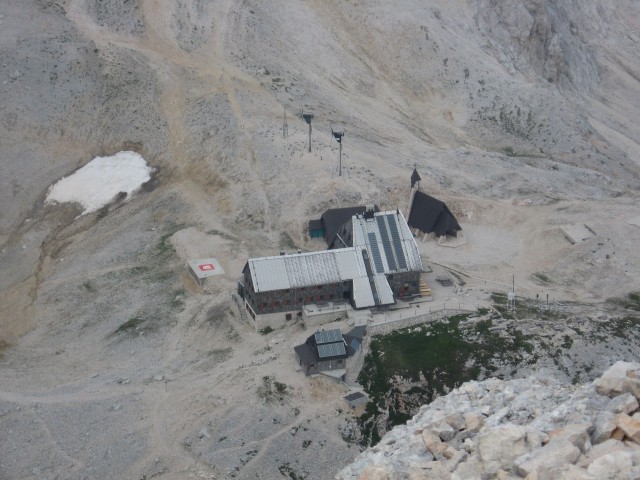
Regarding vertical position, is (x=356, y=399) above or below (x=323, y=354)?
below

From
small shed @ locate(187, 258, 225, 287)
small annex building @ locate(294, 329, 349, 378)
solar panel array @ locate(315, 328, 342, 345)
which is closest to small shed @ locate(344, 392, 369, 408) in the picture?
small annex building @ locate(294, 329, 349, 378)

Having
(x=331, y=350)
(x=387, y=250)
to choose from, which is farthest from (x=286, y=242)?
(x=331, y=350)

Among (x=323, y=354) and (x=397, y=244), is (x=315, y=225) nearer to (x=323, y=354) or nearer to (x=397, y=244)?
(x=397, y=244)

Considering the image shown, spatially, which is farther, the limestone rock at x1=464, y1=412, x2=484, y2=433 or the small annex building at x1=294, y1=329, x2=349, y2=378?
the small annex building at x1=294, y1=329, x2=349, y2=378

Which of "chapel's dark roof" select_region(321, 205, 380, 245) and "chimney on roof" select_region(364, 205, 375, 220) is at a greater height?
"chimney on roof" select_region(364, 205, 375, 220)

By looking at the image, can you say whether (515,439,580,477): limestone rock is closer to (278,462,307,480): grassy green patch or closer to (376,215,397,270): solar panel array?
(278,462,307,480): grassy green patch

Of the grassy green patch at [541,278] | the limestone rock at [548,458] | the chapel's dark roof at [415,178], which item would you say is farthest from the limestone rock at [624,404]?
the chapel's dark roof at [415,178]
